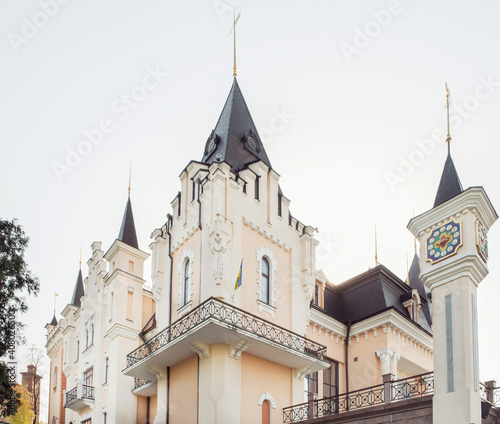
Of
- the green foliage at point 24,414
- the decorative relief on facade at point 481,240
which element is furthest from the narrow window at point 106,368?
the green foliage at point 24,414

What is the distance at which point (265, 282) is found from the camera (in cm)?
2350

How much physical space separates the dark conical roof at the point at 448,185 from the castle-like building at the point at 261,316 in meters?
0.04

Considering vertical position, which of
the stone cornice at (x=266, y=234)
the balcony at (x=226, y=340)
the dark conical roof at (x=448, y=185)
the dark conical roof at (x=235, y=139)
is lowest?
the balcony at (x=226, y=340)

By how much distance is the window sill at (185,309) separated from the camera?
2249cm

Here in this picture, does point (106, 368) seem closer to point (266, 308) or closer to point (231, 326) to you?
point (266, 308)

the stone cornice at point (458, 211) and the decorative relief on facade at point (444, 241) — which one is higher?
the stone cornice at point (458, 211)

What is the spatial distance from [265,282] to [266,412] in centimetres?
456

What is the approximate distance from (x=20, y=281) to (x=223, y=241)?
6636mm

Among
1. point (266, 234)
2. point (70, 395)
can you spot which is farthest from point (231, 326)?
point (70, 395)

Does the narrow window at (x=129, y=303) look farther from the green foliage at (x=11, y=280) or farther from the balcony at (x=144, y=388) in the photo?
the green foliage at (x=11, y=280)

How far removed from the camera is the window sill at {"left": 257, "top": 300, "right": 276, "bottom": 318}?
2253 centimetres

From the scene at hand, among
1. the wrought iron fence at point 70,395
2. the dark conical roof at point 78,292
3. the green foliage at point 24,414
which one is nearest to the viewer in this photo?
the wrought iron fence at point 70,395

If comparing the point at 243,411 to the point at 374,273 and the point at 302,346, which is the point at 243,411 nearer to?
the point at 302,346

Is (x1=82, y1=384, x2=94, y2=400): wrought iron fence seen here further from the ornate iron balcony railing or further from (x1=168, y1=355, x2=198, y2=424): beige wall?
(x1=168, y1=355, x2=198, y2=424): beige wall
